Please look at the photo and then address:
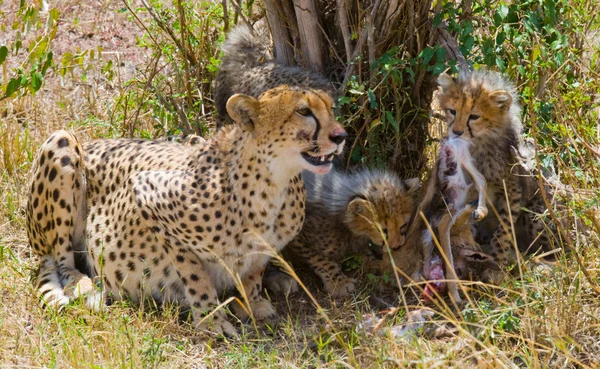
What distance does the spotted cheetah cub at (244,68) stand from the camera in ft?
15.4

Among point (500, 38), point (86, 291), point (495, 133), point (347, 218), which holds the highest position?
point (500, 38)

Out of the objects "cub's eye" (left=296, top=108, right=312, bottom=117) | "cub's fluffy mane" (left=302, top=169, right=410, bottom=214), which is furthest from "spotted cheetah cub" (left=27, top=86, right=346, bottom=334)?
"cub's fluffy mane" (left=302, top=169, right=410, bottom=214)

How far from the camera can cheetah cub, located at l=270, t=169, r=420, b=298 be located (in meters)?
4.16

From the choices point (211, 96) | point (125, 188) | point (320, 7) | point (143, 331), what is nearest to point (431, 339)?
point (143, 331)

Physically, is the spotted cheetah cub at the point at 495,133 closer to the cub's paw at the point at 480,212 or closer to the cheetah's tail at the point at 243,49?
the cub's paw at the point at 480,212

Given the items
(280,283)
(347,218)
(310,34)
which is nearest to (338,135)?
(347,218)

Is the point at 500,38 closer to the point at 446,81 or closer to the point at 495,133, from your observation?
the point at 446,81

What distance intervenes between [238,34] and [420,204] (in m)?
1.50

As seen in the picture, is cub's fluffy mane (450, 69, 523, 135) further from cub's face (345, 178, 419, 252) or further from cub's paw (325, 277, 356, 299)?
cub's paw (325, 277, 356, 299)

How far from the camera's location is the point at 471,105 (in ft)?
13.3

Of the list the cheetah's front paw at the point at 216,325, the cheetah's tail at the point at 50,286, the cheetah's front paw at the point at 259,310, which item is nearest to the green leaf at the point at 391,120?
the cheetah's front paw at the point at 259,310

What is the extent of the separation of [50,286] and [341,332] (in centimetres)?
143

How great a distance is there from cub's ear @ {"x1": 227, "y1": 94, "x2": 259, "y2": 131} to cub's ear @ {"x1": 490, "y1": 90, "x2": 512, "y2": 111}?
117 centimetres

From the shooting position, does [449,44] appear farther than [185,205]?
Yes
